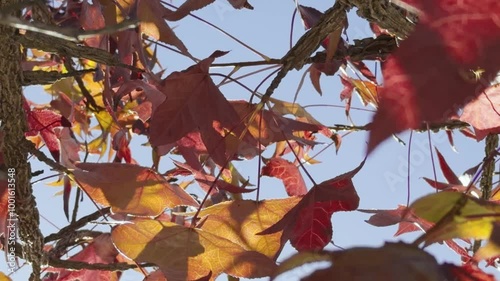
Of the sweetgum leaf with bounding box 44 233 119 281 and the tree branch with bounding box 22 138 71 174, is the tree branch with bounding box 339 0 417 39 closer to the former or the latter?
the tree branch with bounding box 22 138 71 174

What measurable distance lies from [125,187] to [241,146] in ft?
0.51

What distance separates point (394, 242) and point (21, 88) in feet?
1.35

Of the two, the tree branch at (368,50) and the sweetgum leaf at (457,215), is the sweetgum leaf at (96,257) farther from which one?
the sweetgum leaf at (457,215)

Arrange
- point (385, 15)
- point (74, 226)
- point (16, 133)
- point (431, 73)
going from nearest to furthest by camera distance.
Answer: point (431, 73) → point (385, 15) → point (16, 133) → point (74, 226)

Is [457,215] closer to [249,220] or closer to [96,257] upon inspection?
[249,220]

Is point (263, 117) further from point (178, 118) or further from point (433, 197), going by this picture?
point (433, 197)

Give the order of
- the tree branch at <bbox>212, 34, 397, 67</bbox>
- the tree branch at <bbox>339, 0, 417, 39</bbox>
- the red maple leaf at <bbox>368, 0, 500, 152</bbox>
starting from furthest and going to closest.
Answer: the tree branch at <bbox>212, 34, 397, 67</bbox> < the tree branch at <bbox>339, 0, 417, 39</bbox> < the red maple leaf at <bbox>368, 0, 500, 152</bbox>

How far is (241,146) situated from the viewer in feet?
2.26

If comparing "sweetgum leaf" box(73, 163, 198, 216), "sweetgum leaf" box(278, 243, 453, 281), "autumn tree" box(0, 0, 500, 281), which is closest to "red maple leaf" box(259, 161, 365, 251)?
"autumn tree" box(0, 0, 500, 281)

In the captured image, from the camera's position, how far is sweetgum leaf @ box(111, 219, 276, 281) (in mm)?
510

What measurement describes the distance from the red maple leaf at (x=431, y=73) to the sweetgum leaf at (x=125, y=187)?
0.34 metres

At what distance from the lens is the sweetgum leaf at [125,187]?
0.55 metres

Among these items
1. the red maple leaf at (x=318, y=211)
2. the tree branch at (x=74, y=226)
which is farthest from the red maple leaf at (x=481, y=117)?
the tree branch at (x=74, y=226)

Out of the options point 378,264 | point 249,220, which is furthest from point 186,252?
point 378,264
